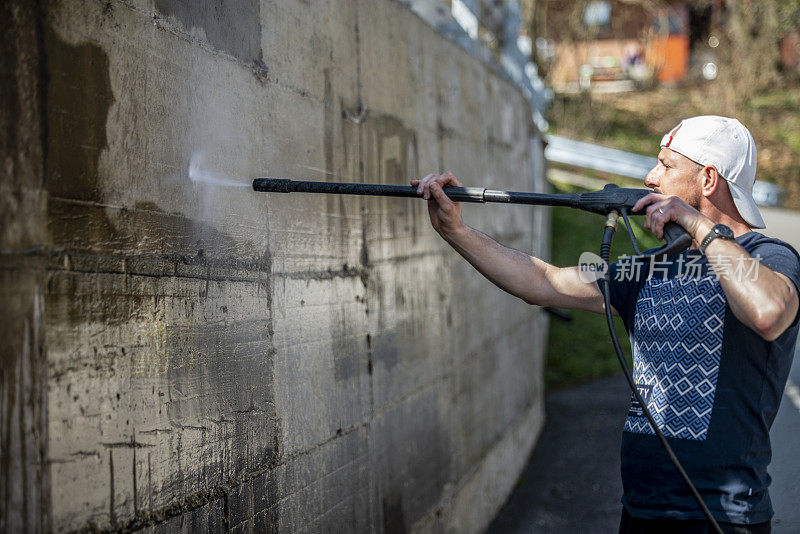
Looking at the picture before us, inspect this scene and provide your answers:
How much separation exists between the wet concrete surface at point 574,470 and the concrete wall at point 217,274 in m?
1.63

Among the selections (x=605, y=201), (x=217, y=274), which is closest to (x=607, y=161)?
(x=605, y=201)

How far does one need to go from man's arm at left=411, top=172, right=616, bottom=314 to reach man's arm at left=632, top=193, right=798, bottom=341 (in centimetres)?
69

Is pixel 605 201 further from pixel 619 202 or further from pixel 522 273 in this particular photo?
pixel 522 273

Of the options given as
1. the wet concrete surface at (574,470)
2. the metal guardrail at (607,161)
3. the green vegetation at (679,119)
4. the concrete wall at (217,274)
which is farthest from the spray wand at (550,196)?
the green vegetation at (679,119)

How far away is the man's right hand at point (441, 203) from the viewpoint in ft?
9.51

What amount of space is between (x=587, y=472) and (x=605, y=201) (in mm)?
4997

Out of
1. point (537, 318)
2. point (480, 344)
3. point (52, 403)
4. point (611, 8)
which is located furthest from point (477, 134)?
point (611, 8)

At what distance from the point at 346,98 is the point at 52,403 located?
6.93ft

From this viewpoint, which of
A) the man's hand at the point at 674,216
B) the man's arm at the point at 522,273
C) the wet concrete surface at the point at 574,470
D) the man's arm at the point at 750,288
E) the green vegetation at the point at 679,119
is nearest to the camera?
the man's arm at the point at 750,288

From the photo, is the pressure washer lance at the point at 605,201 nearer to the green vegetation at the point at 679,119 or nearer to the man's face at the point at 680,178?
the man's face at the point at 680,178

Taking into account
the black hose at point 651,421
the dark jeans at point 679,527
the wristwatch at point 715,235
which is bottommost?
the dark jeans at point 679,527

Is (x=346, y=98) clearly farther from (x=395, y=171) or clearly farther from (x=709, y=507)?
(x=709, y=507)

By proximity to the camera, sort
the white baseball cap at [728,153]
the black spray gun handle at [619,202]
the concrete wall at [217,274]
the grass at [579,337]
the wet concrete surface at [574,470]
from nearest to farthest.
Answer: the concrete wall at [217,274] < the black spray gun handle at [619,202] < the white baseball cap at [728,153] < the wet concrete surface at [574,470] < the grass at [579,337]

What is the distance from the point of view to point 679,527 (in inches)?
101
